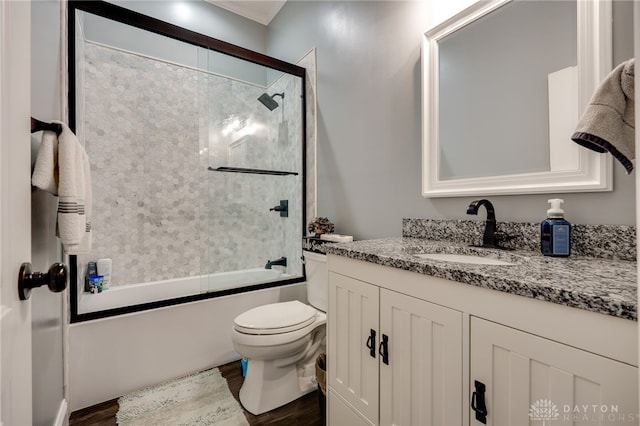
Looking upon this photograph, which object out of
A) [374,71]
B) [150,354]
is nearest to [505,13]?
[374,71]

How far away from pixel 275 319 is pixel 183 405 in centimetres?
67

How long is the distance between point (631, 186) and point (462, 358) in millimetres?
722

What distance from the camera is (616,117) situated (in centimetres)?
78

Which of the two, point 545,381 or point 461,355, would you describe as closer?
point 545,381

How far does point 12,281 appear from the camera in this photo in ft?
1.70

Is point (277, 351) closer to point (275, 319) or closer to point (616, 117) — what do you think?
point (275, 319)

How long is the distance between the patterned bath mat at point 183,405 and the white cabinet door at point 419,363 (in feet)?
3.05

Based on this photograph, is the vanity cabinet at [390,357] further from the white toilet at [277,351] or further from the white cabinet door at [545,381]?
the white toilet at [277,351]

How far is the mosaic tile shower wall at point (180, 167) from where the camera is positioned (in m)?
2.22

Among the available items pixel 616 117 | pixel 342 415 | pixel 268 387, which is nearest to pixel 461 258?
pixel 616 117

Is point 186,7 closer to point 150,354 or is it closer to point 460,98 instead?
point 460,98

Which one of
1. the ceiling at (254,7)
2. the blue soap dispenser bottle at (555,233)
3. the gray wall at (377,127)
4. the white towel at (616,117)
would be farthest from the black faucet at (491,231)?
the ceiling at (254,7)

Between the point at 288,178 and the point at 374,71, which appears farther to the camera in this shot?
the point at 288,178

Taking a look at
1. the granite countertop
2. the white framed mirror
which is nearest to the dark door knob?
the granite countertop
